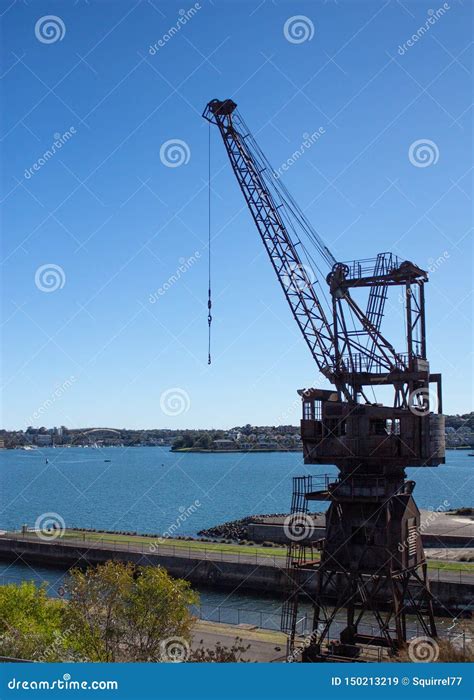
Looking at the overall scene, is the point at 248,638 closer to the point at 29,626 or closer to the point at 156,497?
the point at 29,626

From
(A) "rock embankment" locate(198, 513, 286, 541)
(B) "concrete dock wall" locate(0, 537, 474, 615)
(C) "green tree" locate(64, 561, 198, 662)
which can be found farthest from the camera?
(A) "rock embankment" locate(198, 513, 286, 541)

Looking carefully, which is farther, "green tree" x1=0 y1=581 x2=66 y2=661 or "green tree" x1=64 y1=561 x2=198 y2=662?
"green tree" x1=64 y1=561 x2=198 y2=662

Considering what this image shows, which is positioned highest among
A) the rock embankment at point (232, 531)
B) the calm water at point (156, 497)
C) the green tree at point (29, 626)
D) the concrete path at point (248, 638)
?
the green tree at point (29, 626)

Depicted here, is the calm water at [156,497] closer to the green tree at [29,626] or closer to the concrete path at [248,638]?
the concrete path at [248,638]

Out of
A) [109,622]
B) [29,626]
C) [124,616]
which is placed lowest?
[29,626]

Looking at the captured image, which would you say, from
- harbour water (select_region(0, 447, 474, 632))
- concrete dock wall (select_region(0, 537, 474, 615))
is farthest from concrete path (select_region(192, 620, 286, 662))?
concrete dock wall (select_region(0, 537, 474, 615))

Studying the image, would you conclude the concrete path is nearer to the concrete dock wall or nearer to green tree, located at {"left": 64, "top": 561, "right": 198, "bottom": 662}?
green tree, located at {"left": 64, "top": 561, "right": 198, "bottom": 662}

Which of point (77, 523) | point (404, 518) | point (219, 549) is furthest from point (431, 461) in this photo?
point (77, 523)

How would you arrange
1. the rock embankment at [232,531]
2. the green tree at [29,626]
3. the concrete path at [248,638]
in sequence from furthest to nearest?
the rock embankment at [232,531] → the concrete path at [248,638] → the green tree at [29,626]

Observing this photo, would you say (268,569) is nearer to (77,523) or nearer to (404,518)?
(404,518)

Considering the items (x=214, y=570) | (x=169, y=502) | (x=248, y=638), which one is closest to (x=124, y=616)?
(x=248, y=638)

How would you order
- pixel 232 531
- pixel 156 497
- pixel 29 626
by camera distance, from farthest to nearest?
pixel 156 497
pixel 232 531
pixel 29 626

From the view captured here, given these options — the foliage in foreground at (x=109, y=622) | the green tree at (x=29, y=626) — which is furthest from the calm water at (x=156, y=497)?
the foliage in foreground at (x=109, y=622)

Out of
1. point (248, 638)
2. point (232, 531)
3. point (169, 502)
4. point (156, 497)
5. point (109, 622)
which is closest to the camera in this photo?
point (109, 622)
